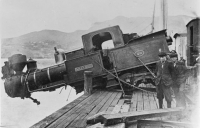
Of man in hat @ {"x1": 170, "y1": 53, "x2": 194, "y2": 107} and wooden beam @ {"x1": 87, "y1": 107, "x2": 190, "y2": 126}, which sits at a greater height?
man in hat @ {"x1": 170, "y1": 53, "x2": 194, "y2": 107}

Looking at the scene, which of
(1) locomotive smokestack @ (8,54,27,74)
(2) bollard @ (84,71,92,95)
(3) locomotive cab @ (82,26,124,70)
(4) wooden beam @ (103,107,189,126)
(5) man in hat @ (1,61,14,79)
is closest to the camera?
(4) wooden beam @ (103,107,189,126)

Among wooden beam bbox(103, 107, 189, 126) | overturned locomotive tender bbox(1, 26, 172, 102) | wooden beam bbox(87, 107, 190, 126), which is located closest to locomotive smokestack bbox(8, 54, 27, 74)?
overturned locomotive tender bbox(1, 26, 172, 102)

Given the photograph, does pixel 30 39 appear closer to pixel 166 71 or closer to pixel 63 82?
pixel 63 82

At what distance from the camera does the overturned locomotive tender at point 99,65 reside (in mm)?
7668

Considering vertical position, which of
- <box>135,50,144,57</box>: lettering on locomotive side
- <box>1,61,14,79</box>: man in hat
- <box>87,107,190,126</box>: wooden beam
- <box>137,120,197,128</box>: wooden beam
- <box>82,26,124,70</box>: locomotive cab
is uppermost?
<box>82,26,124,70</box>: locomotive cab

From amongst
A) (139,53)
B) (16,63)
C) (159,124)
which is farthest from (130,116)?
(16,63)

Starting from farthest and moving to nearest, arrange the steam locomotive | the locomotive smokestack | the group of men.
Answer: the locomotive smokestack, the steam locomotive, the group of men

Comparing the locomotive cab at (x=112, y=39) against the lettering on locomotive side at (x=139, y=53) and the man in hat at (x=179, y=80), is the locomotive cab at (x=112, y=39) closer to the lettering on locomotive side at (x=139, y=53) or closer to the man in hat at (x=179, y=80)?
the lettering on locomotive side at (x=139, y=53)

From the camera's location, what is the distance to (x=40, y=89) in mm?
9781

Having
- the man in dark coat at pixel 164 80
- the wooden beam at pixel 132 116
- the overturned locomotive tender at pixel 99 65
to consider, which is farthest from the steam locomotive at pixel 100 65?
the wooden beam at pixel 132 116

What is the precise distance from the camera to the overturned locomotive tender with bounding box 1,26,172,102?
7668mm

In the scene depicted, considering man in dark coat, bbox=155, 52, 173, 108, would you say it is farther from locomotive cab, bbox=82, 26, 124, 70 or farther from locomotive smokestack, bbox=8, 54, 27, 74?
locomotive smokestack, bbox=8, 54, 27, 74

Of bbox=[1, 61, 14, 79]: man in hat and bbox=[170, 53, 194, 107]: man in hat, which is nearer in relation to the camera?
bbox=[170, 53, 194, 107]: man in hat

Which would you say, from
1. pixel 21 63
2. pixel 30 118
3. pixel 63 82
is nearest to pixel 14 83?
pixel 21 63
